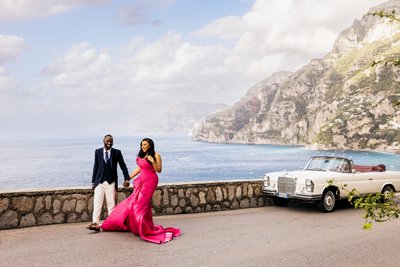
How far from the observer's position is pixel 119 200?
1032 cm

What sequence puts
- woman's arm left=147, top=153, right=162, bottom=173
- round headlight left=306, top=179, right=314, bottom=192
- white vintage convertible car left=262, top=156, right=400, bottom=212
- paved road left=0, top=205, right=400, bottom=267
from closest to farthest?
paved road left=0, top=205, right=400, bottom=267 < woman's arm left=147, top=153, right=162, bottom=173 < round headlight left=306, top=179, right=314, bottom=192 < white vintage convertible car left=262, top=156, right=400, bottom=212

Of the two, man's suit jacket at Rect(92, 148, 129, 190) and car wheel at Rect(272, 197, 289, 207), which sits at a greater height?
man's suit jacket at Rect(92, 148, 129, 190)

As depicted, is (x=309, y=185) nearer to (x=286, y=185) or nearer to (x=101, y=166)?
(x=286, y=185)

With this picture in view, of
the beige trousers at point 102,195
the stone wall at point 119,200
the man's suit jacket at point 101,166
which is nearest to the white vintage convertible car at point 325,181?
the stone wall at point 119,200

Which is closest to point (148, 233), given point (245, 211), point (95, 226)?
point (95, 226)

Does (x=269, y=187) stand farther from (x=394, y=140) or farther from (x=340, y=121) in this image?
(x=340, y=121)

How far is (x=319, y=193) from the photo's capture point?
11.6m

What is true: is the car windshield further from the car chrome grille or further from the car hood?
the car chrome grille

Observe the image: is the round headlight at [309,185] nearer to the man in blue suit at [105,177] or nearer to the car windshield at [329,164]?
the car windshield at [329,164]

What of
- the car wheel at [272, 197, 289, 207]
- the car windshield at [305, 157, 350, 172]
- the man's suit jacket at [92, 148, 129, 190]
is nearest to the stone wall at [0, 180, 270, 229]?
the car wheel at [272, 197, 289, 207]

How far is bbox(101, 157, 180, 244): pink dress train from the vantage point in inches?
313

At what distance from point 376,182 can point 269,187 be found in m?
3.41

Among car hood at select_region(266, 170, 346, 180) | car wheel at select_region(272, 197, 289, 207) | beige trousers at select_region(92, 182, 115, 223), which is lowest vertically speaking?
car wheel at select_region(272, 197, 289, 207)

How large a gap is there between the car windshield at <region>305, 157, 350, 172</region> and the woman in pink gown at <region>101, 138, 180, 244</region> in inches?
239
